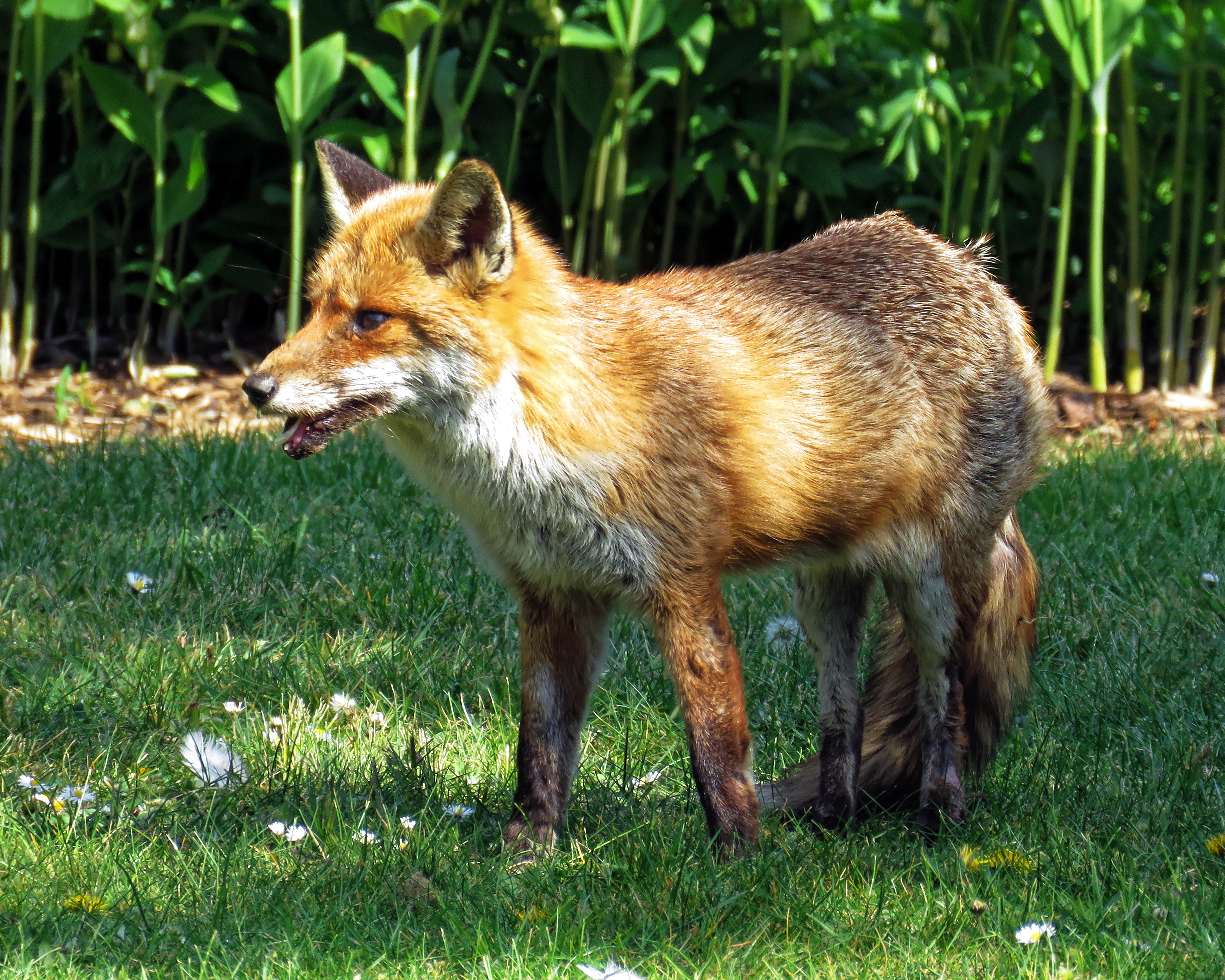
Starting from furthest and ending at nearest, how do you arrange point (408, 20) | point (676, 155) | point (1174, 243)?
point (676, 155) → point (1174, 243) → point (408, 20)

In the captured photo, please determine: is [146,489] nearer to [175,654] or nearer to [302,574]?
[302,574]

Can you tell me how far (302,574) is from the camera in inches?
202

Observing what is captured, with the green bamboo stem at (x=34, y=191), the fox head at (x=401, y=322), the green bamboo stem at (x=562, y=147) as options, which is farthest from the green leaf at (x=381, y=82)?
the fox head at (x=401, y=322)

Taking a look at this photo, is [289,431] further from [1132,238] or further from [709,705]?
[1132,238]

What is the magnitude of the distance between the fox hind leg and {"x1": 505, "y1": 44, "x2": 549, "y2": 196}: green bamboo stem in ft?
14.1

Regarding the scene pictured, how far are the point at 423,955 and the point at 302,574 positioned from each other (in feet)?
7.78

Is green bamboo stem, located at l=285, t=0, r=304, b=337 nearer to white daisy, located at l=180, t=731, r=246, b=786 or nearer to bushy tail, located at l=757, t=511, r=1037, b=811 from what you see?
white daisy, located at l=180, t=731, r=246, b=786

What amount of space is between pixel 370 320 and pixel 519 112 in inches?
188

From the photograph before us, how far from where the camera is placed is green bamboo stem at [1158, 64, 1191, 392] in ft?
25.1

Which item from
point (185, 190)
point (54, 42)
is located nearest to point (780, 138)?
point (185, 190)

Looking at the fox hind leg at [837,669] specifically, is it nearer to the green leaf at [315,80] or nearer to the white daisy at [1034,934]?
the white daisy at [1034,934]

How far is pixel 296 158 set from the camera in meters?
7.19

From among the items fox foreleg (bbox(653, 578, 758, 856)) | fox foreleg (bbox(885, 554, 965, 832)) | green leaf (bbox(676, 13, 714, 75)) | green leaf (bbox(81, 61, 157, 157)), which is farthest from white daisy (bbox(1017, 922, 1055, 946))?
green leaf (bbox(81, 61, 157, 157))

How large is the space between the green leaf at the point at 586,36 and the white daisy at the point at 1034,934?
504cm
